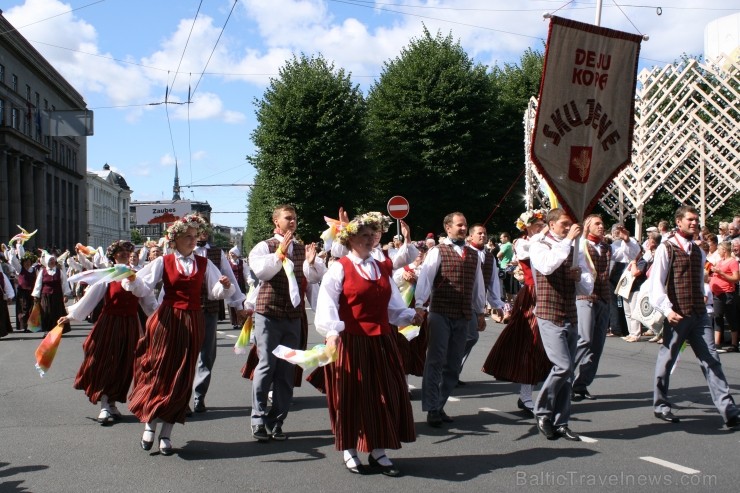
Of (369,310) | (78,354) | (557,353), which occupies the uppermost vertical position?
(369,310)

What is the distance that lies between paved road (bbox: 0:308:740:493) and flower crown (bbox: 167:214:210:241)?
1.78 m

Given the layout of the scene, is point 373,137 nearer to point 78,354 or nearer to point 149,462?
point 78,354

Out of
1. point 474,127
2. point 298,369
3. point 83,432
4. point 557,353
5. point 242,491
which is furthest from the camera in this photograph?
point 474,127

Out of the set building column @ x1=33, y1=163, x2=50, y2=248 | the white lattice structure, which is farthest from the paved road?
building column @ x1=33, y1=163, x2=50, y2=248

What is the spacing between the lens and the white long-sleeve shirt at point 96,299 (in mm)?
6660

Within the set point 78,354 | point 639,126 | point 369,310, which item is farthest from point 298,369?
point 639,126

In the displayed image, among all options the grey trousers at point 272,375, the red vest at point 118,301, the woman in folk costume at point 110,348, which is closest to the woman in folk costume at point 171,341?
the grey trousers at point 272,375

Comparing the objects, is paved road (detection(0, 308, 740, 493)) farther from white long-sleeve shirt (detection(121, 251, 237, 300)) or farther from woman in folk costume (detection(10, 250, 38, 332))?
woman in folk costume (detection(10, 250, 38, 332))

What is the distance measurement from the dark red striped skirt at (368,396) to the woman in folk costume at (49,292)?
12.9 meters

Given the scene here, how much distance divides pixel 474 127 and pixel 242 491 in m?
29.5

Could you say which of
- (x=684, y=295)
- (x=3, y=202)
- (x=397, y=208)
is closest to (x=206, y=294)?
(x=684, y=295)

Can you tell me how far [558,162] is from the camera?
681 cm

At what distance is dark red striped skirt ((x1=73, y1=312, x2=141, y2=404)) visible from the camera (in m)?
7.45

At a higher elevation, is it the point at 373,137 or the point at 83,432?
the point at 373,137
